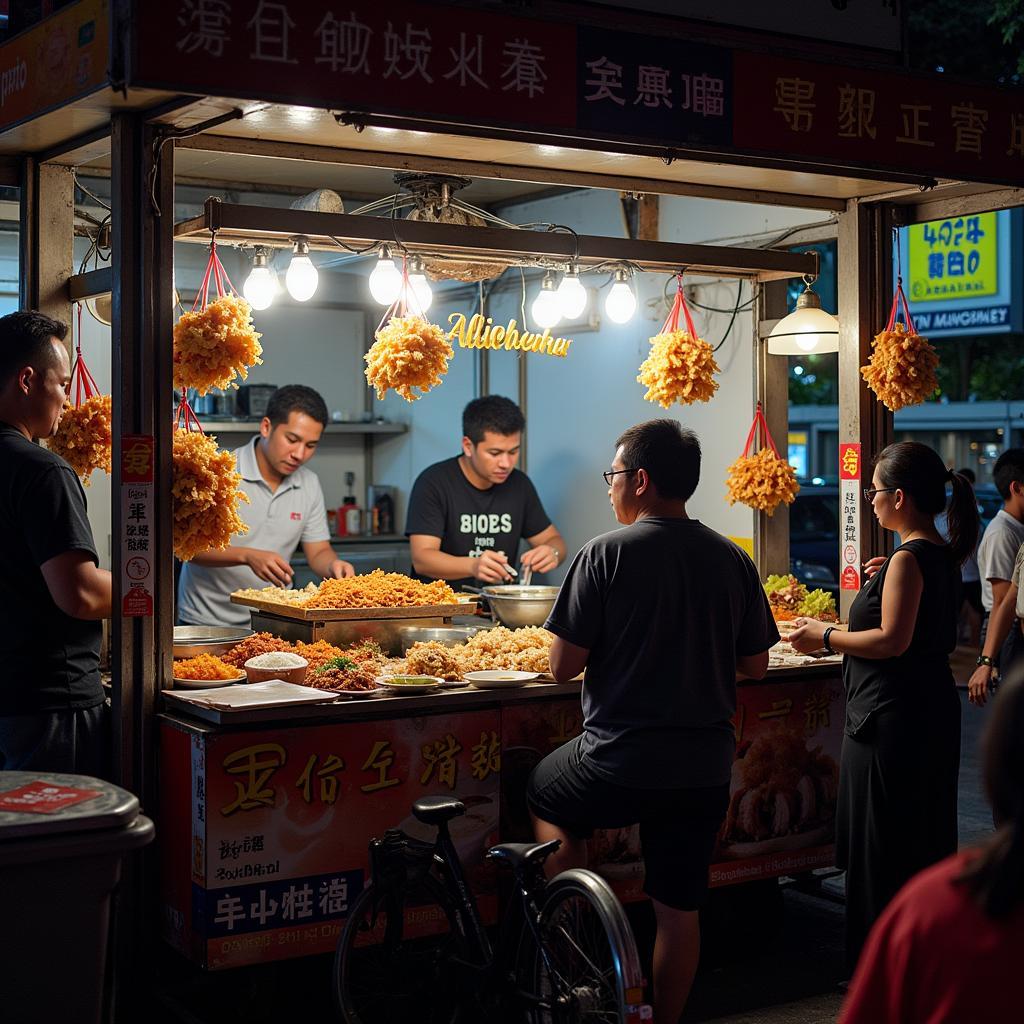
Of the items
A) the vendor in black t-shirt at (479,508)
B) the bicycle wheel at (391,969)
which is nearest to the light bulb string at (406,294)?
the vendor in black t-shirt at (479,508)

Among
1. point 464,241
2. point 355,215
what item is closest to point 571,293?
point 464,241

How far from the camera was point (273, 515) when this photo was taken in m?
7.06

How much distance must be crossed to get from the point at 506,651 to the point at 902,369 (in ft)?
7.09

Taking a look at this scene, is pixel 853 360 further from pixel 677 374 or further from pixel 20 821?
pixel 20 821

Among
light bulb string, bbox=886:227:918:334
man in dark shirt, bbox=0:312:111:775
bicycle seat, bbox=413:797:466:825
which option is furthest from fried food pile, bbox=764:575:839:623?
man in dark shirt, bbox=0:312:111:775

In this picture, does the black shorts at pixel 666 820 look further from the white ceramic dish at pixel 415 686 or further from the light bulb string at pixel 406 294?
the light bulb string at pixel 406 294

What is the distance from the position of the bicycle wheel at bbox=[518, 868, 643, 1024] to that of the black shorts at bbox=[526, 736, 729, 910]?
336 mm

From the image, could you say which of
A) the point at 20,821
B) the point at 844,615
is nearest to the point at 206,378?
the point at 20,821

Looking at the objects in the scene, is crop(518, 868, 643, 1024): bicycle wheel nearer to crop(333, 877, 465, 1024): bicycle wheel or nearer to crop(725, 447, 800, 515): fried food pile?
crop(333, 877, 465, 1024): bicycle wheel

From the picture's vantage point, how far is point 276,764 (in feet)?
14.6

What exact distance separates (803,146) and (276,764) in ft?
9.67

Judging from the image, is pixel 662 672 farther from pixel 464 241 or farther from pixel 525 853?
pixel 464 241

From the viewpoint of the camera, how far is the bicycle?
12.1 feet

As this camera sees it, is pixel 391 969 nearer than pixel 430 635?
Yes
